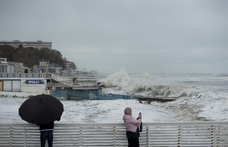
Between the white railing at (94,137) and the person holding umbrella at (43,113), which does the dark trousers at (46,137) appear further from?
the white railing at (94,137)

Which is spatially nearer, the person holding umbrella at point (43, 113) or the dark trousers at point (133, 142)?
the person holding umbrella at point (43, 113)

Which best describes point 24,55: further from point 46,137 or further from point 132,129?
point 132,129

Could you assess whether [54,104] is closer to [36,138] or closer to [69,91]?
[36,138]

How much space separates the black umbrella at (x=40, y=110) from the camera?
357 centimetres

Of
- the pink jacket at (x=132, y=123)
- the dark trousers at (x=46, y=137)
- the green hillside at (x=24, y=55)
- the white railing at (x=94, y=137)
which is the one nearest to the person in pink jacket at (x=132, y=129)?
the pink jacket at (x=132, y=123)

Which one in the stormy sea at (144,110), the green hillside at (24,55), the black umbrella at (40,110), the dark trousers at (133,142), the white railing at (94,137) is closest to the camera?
the black umbrella at (40,110)

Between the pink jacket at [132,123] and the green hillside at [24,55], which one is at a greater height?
the green hillside at [24,55]

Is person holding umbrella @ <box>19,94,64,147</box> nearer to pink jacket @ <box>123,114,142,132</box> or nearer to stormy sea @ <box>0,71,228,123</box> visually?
pink jacket @ <box>123,114,142,132</box>

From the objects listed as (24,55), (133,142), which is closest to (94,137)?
(133,142)

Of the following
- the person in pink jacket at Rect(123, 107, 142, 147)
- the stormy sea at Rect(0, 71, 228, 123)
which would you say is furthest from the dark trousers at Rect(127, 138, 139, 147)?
the stormy sea at Rect(0, 71, 228, 123)

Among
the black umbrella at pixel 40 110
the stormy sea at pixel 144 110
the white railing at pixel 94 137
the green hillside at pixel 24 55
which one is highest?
the green hillside at pixel 24 55

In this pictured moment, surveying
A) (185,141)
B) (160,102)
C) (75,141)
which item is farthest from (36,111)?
(160,102)

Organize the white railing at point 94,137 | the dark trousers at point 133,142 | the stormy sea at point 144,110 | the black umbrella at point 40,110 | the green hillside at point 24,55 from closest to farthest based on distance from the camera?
the black umbrella at point 40,110, the dark trousers at point 133,142, the white railing at point 94,137, the stormy sea at point 144,110, the green hillside at point 24,55

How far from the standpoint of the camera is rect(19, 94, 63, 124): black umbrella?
357cm
